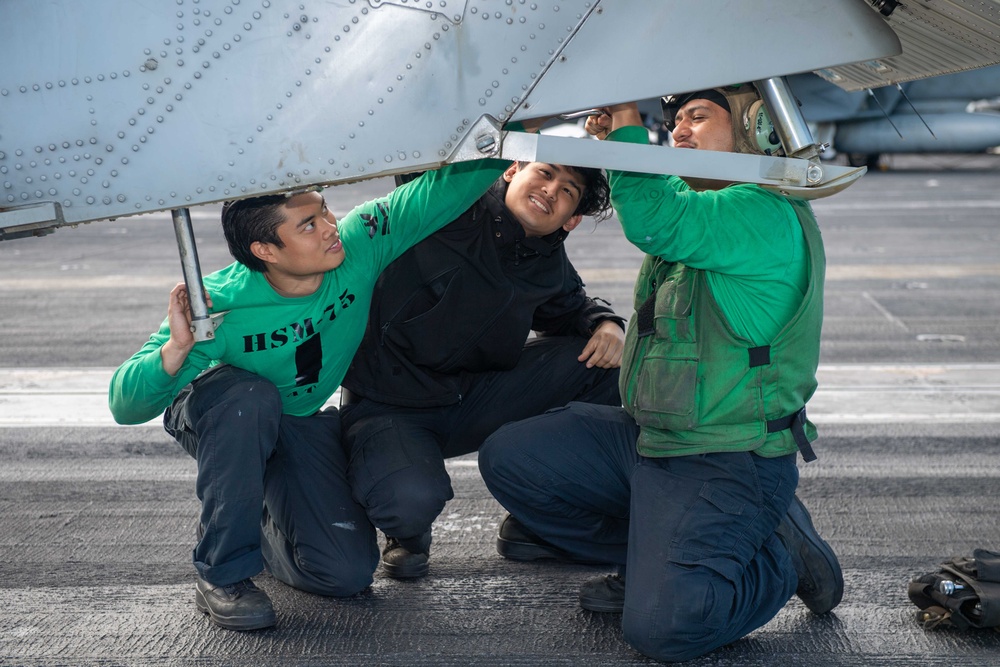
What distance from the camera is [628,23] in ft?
8.77

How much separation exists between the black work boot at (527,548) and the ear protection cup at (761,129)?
146cm

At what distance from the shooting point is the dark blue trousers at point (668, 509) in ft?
9.34

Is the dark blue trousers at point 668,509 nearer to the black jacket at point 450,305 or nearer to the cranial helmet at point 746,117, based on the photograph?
the black jacket at point 450,305

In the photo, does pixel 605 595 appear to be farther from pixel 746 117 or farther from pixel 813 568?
pixel 746 117

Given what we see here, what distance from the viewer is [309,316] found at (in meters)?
3.19

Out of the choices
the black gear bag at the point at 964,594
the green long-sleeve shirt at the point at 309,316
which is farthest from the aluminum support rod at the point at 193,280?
the black gear bag at the point at 964,594

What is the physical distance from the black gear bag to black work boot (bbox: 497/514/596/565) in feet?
3.50

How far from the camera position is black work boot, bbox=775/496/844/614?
309cm

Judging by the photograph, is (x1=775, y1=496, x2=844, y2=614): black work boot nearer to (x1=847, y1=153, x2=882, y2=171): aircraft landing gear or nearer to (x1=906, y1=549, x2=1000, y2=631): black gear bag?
(x1=906, y1=549, x2=1000, y2=631): black gear bag

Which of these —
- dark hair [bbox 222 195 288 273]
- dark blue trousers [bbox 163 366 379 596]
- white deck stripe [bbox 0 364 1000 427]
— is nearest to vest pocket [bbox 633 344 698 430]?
dark blue trousers [bbox 163 366 379 596]

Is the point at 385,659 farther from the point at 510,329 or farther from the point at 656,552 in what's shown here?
the point at 510,329

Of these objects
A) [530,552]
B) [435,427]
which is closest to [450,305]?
[435,427]

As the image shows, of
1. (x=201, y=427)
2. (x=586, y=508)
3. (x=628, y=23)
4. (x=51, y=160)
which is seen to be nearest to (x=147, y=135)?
(x=51, y=160)

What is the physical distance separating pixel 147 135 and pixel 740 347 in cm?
162
